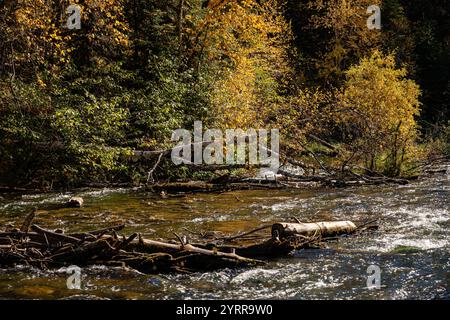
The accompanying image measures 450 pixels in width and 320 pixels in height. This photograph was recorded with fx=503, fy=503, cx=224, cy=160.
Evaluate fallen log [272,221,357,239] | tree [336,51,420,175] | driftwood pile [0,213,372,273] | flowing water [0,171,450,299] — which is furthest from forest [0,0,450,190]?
fallen log [272,221,357,239]

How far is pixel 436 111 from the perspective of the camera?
44.8m

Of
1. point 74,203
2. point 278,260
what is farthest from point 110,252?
point 74,203

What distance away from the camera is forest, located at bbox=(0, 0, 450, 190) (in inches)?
704

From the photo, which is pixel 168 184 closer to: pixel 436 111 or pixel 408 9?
pixel 436 111

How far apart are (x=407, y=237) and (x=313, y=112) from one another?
14.0 m

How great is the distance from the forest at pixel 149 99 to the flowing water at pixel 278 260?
2.17 meters

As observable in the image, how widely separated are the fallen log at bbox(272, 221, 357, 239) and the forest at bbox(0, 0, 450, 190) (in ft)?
27.8

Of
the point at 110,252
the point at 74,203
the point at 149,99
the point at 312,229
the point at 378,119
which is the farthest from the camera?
the point at 378,119

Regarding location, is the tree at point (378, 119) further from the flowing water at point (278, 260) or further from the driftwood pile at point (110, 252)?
the driftwood pile at point (110, 252)

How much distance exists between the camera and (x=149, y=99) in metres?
21.4

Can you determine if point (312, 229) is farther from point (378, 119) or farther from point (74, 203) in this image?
point (378, 119)

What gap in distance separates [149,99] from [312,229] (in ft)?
42.8

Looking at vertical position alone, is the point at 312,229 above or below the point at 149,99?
below
